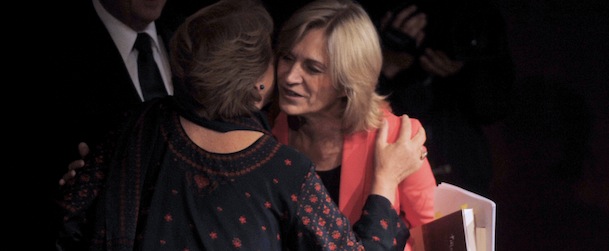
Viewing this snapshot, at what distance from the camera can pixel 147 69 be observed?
2605mm

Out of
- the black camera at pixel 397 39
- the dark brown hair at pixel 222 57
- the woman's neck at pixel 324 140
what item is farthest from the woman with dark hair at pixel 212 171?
the black camera at pixel 397 39

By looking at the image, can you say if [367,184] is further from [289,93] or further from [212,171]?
[212,171]

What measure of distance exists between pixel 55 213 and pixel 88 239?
5.5 inches

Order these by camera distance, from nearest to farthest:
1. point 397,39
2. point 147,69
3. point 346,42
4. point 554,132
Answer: point 346,42 < point 147,69 < point 397,39 < point 554,132

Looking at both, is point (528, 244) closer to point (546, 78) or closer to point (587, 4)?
point (546, 78)

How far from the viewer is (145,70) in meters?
2.60

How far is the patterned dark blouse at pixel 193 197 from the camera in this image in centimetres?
204

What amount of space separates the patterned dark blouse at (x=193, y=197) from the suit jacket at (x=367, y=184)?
0.35m

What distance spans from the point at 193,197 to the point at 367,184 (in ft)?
2.03

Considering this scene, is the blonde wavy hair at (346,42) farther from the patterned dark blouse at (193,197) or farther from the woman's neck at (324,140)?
the patterned dark blouse at (193,197)

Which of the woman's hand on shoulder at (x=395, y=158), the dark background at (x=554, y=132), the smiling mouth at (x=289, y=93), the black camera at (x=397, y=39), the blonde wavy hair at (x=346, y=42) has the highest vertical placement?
the blonde wavy hair at (x=346, y=42)

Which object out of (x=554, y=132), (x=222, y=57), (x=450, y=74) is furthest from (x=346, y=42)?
(x=554, y=132)

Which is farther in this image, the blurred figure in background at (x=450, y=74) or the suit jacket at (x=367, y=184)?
the blurred figure in background at (x=450, y=74)

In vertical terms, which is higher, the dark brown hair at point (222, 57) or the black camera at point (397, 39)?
the dark brown hair at point (222, 57)
